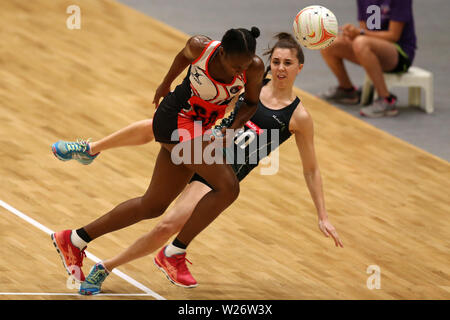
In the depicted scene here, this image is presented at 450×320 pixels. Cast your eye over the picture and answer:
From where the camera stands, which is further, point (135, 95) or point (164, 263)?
point (135, 95)

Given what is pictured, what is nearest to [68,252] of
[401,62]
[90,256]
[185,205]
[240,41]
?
[90,256]

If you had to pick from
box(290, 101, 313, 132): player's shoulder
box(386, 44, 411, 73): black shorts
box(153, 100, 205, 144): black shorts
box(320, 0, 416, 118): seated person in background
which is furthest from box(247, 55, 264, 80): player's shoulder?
box(386, 44, 411, 73): black shorts

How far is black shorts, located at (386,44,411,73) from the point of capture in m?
8.78

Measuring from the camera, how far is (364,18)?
885cm

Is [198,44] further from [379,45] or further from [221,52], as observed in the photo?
[379,45]

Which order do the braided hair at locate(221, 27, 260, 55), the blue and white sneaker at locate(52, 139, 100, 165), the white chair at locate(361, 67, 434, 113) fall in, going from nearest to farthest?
the braided hair at locate(221, 27, 260, 55)
the blue and white sneaker at locate(52, 139, 100, 165)
the white chair at locate(361, 67, 434, 113)

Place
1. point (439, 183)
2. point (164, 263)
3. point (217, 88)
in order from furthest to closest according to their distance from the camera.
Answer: point (439, 183)
point (164, 263)
point (217, 88)

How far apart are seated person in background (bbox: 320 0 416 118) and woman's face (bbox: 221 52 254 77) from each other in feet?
13.7

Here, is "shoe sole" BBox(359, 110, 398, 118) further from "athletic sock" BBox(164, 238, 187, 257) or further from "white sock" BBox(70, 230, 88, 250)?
"white sock" BBox(70, 230, 88, 250)

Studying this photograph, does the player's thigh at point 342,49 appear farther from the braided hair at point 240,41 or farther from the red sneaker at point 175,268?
the braided hair at point 240,41

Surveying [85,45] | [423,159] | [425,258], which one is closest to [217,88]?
[425,258]

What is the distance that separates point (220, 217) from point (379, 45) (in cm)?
298

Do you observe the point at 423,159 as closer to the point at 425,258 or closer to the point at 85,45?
the point at 425,258
